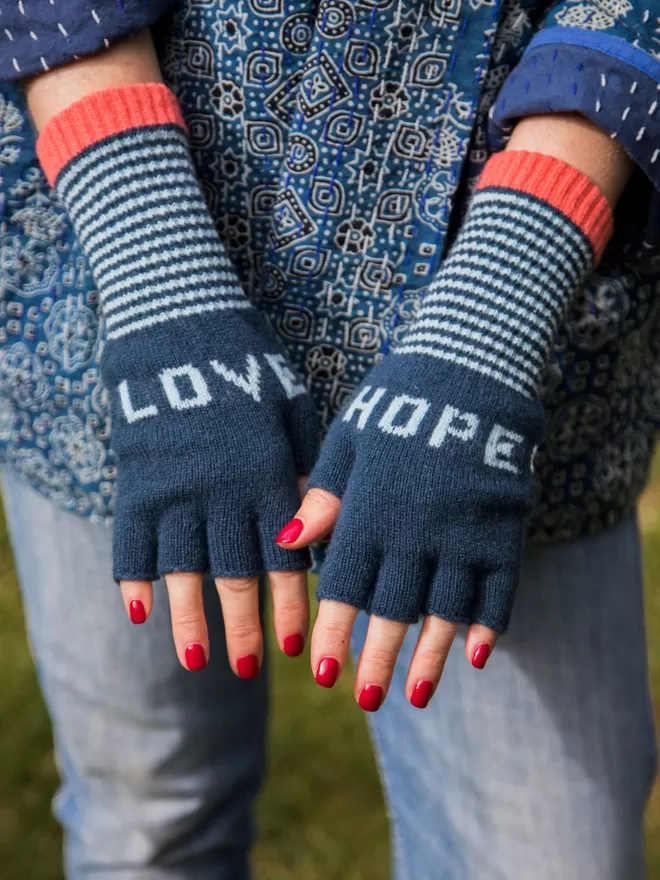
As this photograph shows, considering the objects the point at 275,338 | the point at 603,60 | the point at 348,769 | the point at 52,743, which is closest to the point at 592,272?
the point at 603,60

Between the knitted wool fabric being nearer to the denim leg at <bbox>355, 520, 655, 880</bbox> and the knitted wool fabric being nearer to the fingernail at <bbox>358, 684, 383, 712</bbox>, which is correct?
the fingernail at <bbox>358, 684, 383, 712</bbox>

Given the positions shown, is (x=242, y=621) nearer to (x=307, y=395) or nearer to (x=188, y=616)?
(x=188, y=616)

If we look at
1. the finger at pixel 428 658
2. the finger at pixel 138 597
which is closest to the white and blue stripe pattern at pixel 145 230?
the finger at pixel 138 597

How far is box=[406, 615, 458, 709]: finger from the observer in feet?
2.70

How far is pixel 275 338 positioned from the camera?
0.92m

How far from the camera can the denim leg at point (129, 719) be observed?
3.79 ft

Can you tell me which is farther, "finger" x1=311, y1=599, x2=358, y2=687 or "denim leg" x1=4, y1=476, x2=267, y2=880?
"denim leg" x1=4, y1=476, x2=267, y2=880

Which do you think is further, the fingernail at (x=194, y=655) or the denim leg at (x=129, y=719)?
the denim leg at (x=129, y=719)

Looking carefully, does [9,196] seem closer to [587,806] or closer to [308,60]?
[308,60]

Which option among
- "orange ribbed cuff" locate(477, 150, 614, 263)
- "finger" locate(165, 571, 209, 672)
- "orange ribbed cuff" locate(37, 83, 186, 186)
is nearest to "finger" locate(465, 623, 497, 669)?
"finger" locate(165, 571, 209, 672)

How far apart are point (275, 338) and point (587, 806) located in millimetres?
582

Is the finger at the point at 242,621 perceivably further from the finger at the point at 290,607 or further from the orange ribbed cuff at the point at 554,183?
the orange ribbed cuff at the point at 554,183

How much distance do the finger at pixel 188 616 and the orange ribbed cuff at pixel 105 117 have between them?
366mm

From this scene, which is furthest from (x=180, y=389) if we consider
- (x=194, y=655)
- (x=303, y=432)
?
(x=194, y=655)
